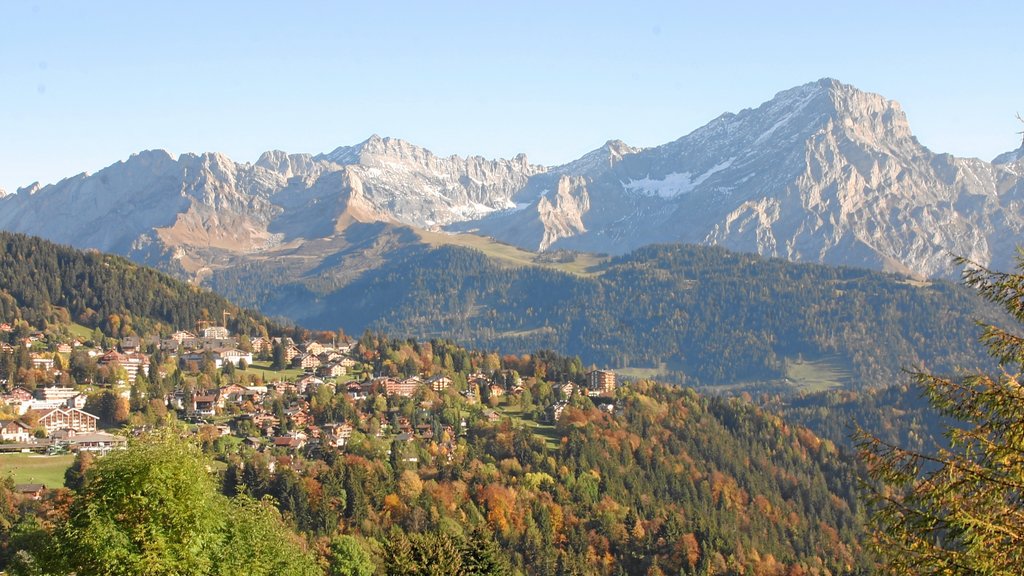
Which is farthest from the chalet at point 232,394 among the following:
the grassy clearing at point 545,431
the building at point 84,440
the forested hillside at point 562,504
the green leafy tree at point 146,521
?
the green leafy tree at point 146,521

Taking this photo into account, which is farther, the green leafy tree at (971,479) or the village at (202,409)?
the village at (202,409)

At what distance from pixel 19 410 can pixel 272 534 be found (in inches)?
4509

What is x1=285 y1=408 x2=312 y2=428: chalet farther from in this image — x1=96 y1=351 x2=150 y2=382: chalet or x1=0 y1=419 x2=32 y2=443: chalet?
x1=0 y1=419 x2=32 y2=443: chalet

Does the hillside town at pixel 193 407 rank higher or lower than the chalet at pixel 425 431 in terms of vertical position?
higher

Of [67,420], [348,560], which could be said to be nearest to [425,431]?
[67,420]

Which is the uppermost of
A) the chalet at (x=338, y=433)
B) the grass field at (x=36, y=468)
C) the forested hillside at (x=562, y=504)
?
the grass field at (x=36, y=468)

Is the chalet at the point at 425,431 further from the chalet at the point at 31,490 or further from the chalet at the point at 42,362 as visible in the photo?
the chalet at the point at 31,490

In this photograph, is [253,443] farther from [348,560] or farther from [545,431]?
[348,560]

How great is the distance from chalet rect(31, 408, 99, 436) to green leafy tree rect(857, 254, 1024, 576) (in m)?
140

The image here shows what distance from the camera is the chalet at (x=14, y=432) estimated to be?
143625 millimetres

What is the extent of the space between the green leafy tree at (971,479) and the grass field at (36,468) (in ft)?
341

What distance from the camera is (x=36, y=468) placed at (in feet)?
412

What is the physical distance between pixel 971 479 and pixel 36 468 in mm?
119110

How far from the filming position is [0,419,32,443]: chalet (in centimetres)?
14362
